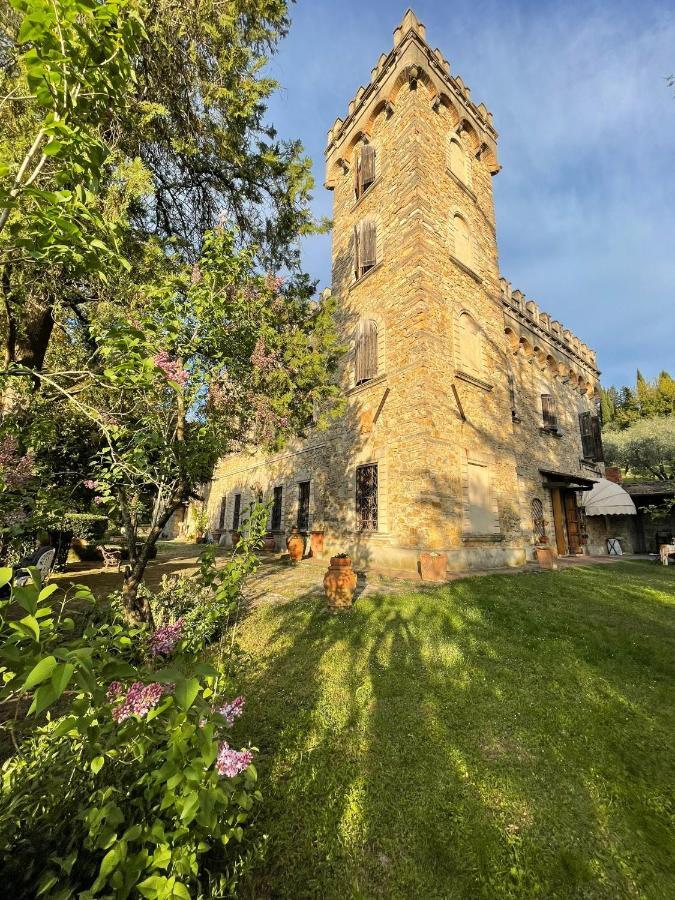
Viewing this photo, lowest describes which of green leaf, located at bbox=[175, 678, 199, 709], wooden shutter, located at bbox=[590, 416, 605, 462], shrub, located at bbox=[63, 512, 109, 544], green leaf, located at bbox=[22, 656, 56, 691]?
green leaf, located at bbox=[175, 678, 199, 709]

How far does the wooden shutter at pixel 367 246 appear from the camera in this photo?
11.6 m

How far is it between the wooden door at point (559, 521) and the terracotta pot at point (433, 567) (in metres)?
9.10

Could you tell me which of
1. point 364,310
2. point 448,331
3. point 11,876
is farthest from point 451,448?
point 11,876

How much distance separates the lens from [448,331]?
1012cm

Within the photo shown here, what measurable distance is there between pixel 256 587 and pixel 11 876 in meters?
6.49

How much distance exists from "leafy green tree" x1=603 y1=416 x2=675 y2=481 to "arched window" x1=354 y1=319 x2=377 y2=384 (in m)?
20.8

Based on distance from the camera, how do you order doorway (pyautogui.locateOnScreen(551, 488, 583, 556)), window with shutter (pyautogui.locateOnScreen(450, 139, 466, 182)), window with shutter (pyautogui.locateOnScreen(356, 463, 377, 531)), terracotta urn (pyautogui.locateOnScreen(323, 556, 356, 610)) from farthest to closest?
doorway (pyautogui.locateOnScreen(551, 488, 583, 556)) < window with shutter (pyautogui.locateOnScreen(450, 139, 466, 182)) < window with shutter (pyautogui.locateOnScreen(356, 463, 377, 531)) < terracotta urn (pyautogui.locateOnScreen(323, 556, 356, 610))

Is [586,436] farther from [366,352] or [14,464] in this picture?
[14,464]

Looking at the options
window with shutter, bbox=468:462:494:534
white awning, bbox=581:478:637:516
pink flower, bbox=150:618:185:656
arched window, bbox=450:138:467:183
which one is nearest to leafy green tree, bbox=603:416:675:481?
white awning, bbox=581:478:637:516

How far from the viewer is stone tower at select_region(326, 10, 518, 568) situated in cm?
906

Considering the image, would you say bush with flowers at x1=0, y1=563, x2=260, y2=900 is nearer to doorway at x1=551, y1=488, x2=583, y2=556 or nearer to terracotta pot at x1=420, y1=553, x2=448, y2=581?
terracotta pot at x1=420, y1=553, x2=448, y2=581

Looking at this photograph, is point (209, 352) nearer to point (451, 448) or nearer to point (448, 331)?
point (451, 448)

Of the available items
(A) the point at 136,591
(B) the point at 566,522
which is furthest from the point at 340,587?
(B) the point at 566,522

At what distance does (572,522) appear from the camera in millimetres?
15109
